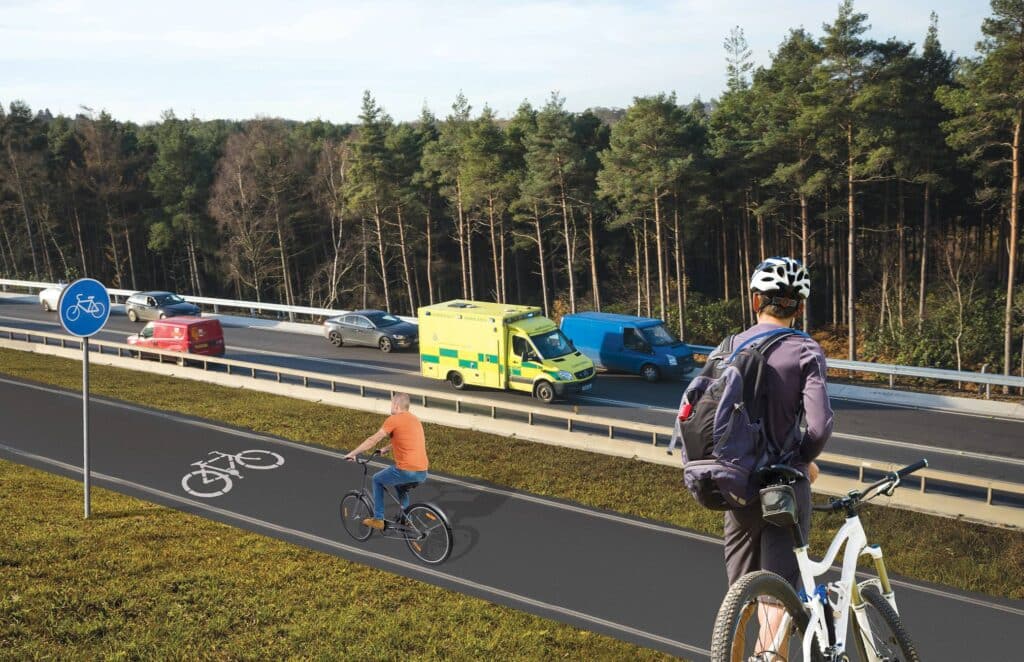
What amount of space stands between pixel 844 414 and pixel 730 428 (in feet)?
67.0

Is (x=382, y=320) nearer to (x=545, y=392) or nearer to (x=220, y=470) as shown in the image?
(x=545, y=392)

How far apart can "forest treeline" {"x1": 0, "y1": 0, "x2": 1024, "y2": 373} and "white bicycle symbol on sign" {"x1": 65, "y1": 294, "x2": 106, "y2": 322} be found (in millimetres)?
30524

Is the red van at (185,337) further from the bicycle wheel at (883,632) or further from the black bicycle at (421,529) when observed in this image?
the bicycle wheel at (883,632)

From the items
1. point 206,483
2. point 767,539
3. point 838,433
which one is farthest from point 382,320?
point 767,539

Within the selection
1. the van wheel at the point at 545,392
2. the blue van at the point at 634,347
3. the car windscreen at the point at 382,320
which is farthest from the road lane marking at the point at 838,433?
the car windscreen at the point at 382,320

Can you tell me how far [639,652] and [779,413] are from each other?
5.18 m

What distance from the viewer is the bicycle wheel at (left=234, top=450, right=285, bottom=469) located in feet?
52.9

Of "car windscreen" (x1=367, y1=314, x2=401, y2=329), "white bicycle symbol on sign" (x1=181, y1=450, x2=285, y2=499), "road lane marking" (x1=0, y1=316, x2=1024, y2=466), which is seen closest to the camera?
"white bicycle symbol on sign" (x1=181, y1=450, x2=285, y2=499)

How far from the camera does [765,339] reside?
4477mm

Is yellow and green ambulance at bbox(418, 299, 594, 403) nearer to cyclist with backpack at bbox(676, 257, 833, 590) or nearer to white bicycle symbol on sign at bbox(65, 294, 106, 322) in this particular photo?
white bicycle symbol on sign at bbox(65, 294, 106, 322)

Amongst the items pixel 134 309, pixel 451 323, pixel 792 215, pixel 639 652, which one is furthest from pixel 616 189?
pixel 639 652

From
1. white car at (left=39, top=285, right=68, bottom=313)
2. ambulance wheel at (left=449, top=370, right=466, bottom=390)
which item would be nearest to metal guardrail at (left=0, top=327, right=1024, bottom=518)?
ambulance wheel at (left=449, top=370, right=466, bottom=390)

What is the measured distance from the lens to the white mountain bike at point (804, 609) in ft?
13.2

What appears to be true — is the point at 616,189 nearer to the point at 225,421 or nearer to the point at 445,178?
the point at 445,178
